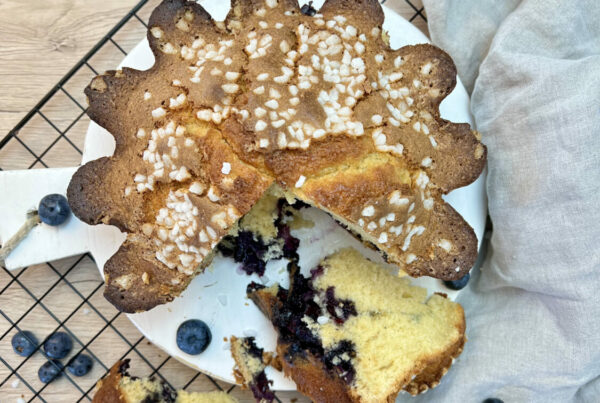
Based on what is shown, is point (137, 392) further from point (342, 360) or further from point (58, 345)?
point (342, 360)

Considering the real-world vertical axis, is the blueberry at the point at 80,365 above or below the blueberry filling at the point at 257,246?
below

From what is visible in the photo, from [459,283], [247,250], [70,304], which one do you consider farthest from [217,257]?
[459,283]

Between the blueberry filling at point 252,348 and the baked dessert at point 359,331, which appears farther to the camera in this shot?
the blueberry filling at point 252,348

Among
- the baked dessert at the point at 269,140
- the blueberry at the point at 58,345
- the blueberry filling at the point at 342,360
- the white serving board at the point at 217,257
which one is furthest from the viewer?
the blueberry at the point at 58,345

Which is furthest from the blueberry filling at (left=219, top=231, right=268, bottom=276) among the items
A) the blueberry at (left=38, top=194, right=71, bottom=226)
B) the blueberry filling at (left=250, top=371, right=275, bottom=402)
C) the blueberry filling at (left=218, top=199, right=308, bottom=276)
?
the blueberry at (left=38, top=194, right=71, bottom=226)

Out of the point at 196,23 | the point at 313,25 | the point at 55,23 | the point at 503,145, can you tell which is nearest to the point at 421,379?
the point at 503,145

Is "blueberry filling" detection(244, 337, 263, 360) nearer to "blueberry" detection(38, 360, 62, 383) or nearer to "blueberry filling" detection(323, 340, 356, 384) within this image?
"blueberry filling" detection(323, 340, 356, 384)

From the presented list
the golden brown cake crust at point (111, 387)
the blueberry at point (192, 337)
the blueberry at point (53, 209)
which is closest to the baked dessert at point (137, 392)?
the golden brown cake crust at point (111, 387)

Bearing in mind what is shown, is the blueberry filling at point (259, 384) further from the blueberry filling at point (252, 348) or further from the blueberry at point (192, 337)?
the blueberry at point (192, 337)
